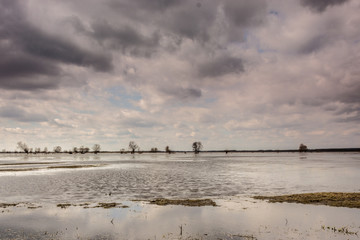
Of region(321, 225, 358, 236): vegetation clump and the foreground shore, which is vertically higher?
region(321, 225, 358, 236): vegetation clump

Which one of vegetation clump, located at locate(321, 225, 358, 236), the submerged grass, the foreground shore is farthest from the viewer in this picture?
the submerged grass

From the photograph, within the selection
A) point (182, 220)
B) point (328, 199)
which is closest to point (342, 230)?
point (182, 220)

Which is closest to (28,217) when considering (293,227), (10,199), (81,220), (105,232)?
(81,220)

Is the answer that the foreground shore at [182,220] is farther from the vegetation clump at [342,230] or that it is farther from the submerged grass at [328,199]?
the submerged grass at [328,199]

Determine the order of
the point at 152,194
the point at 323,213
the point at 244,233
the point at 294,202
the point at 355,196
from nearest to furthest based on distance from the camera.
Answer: the point at 244,233
the point at 323,213
the point at 294,202
the point at 355,196
the point at 152,194

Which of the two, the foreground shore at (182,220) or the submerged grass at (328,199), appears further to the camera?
the submerged grass at (328,199)

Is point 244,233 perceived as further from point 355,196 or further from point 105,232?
point 355,196

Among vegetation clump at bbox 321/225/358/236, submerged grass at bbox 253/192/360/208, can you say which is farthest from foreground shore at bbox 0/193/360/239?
submerged grass at bbox 253/192/360/208

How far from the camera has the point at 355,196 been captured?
97.2 ft

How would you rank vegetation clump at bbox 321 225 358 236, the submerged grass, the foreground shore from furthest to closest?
the submerged grass, the foreground shore, vegetation clump at bbox 321 225 358 236

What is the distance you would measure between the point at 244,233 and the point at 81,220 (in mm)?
13168

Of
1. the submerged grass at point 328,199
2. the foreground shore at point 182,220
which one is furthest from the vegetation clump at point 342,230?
the submerged grass at point 328,199

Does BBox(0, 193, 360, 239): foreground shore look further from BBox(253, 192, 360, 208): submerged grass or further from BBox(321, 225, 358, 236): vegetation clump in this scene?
BBox(253, 192, 360, 208): submerged grass

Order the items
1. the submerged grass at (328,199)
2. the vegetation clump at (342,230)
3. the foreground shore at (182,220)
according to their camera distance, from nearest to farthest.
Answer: the vegetation clump at (342,230)
the foreground shore at (182,220)
the submerged grass at (328,199)
